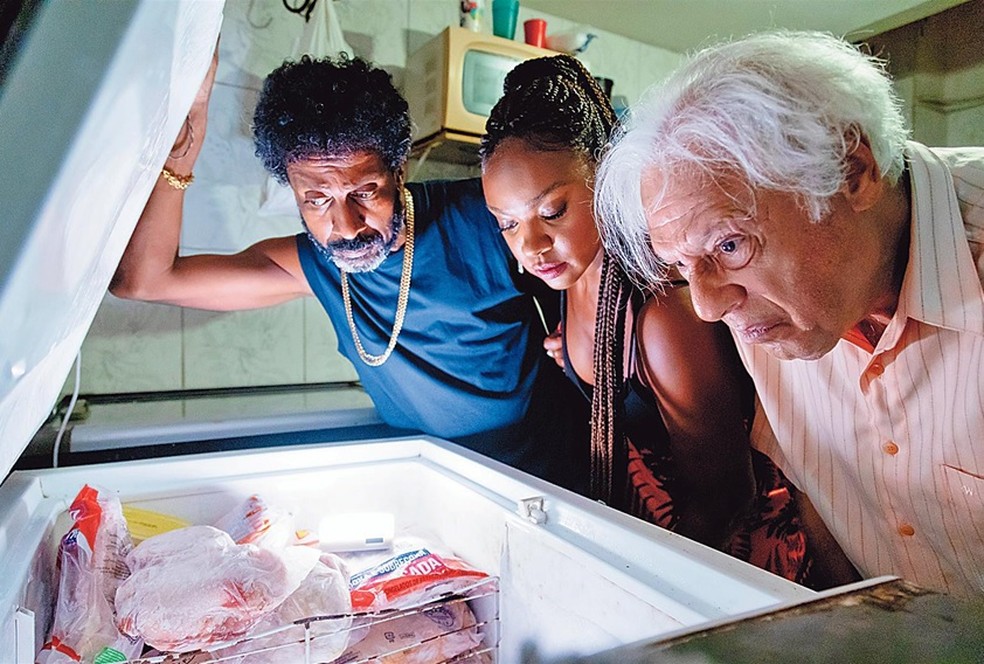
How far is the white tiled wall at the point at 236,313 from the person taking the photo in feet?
5.37

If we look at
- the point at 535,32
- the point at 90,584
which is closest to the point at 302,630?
the point at 90,584

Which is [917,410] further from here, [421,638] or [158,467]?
[158,467]

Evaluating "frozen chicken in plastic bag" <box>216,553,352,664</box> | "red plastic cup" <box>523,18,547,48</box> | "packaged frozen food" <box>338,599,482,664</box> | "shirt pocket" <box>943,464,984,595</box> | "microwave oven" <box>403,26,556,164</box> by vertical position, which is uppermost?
"red plastic cup" <box>523,18,547,48</box>

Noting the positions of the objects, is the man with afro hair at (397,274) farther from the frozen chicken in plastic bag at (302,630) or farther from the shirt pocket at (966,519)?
the shirt pocket at (966,519)

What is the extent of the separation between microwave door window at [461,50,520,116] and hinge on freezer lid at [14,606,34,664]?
1.58 m

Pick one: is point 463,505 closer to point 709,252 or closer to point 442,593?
point 442,593

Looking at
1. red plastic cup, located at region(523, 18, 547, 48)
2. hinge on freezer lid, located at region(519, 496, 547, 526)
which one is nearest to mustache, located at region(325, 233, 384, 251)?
hinge on freezer lid, located at region(519, 496, 547, 526)

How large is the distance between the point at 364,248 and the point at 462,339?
0.23 metres

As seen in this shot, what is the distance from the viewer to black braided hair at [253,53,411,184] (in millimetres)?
1014

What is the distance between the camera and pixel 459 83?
1.78m

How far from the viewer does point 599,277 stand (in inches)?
38.4

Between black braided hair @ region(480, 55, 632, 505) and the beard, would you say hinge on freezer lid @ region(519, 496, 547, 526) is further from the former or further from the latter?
the beard

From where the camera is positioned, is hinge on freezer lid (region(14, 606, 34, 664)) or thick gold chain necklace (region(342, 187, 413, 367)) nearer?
hinge on freezer lid (region(14, 606, 34, 664))

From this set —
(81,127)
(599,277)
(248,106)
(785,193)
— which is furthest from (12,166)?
(248,106)
